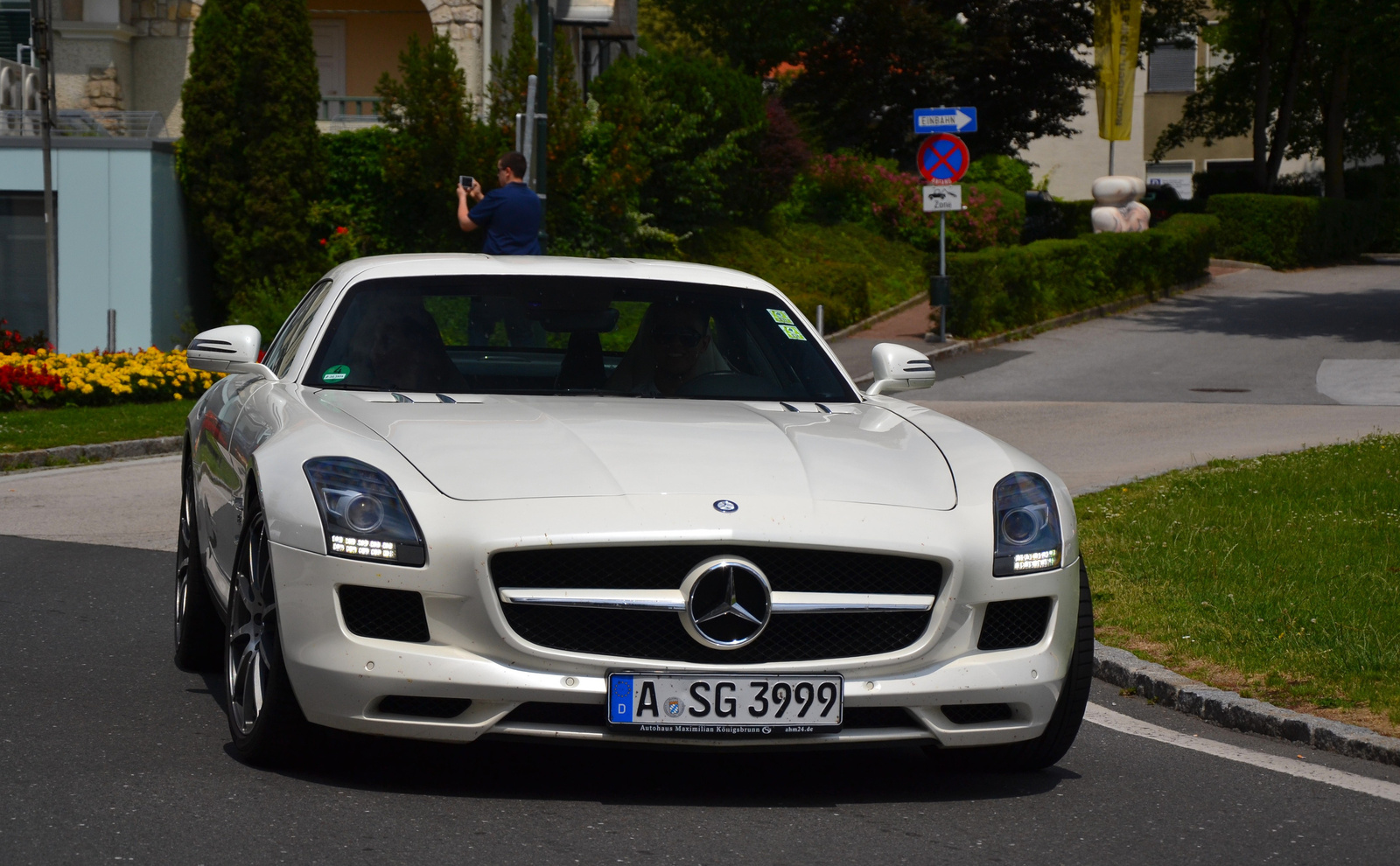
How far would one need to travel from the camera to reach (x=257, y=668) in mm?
4910

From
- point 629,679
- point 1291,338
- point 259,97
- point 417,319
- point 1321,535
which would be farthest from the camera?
point 1291,338

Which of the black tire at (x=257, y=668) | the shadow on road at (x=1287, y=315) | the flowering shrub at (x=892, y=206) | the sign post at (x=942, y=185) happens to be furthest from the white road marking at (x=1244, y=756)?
the flowering shrub at (x=892, y=206)

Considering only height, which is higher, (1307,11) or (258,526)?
(1307,11)

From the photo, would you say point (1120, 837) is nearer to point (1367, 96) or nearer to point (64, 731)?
point (64, 731)

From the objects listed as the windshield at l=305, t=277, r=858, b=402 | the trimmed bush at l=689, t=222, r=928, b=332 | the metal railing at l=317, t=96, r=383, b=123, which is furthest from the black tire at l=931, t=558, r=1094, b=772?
the metal railing at l=317, t=96, r=383, b=123

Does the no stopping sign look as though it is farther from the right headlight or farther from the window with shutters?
the window with shutters

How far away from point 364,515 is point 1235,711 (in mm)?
3065

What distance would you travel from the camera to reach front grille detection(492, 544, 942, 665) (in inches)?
179

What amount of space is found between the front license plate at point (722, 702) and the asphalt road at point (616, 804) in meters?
0.25

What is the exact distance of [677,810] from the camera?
15.4 feet

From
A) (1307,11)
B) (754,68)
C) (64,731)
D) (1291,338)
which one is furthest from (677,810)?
(754,68)

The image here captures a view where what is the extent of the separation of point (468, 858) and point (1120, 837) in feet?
5.35

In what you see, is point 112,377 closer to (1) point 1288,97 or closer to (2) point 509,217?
(2) point 509,217

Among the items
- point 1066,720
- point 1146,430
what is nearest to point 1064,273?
point 1146,430
